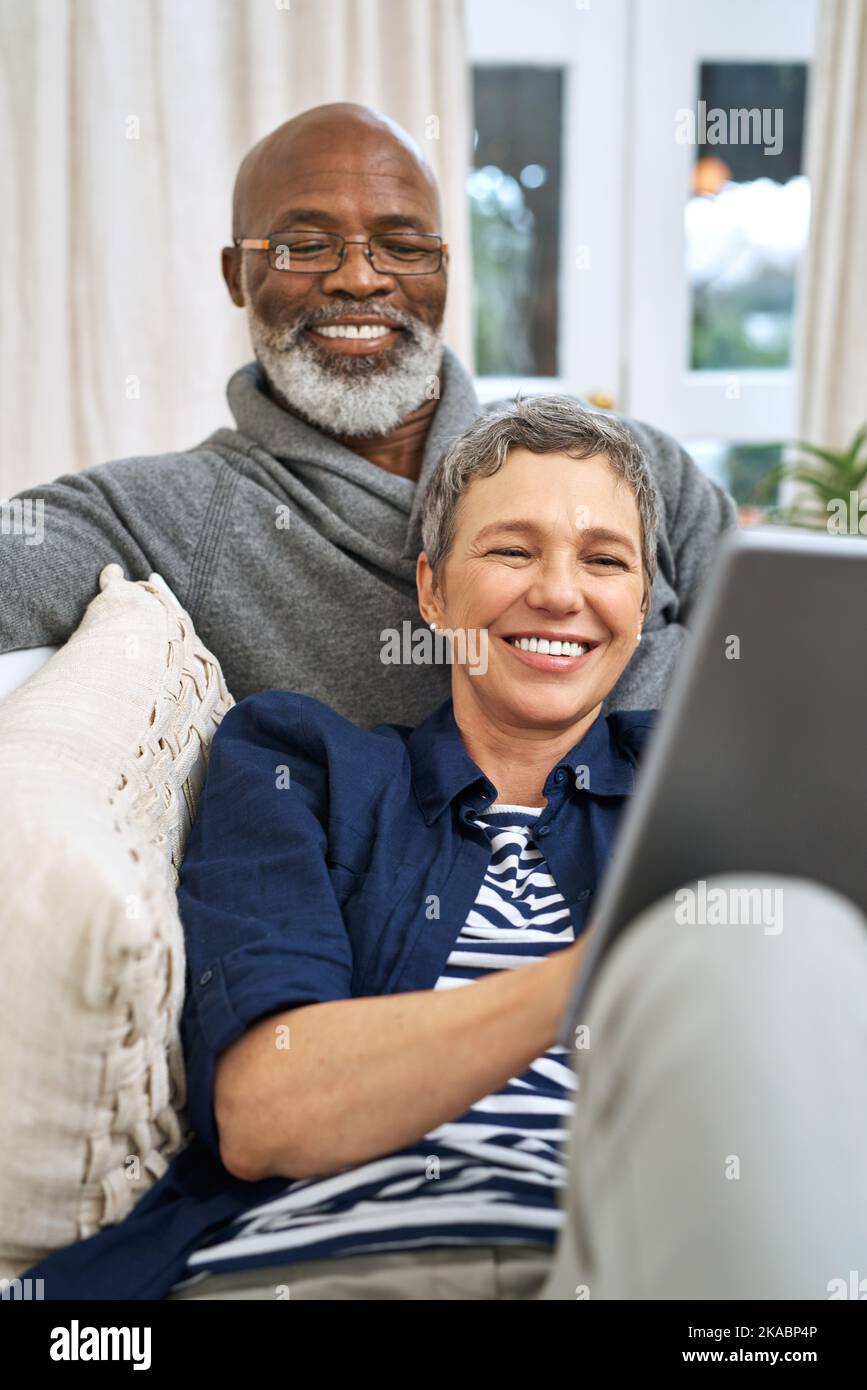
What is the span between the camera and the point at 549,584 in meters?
1.24

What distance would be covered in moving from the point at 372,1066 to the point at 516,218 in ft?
8.82

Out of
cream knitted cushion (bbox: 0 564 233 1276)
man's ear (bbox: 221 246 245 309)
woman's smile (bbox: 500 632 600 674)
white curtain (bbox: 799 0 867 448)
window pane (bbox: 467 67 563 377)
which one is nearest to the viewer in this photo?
cream knitted cushion (bbox: 0 564 233 1276)

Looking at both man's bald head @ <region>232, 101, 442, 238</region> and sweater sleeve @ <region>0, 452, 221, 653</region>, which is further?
man's bald head @ <region>232, 101, 442, 238</region>

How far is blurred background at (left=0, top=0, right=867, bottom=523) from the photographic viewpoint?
282cm

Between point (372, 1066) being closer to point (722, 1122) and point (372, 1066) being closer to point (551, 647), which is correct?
point (722, 1122)

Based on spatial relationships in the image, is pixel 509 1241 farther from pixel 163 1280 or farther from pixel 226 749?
pixel 226 749

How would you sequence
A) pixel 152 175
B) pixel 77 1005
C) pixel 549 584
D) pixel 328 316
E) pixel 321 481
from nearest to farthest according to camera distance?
1. pixel 77 1005
2. pixel 549 584
3. pixel 321 481
4. pixel 328 316
5. pixel 152 175

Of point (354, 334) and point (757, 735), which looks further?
point (354, 334)

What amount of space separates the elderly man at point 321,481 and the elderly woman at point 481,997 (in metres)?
0.23

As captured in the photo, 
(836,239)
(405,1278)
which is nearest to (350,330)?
(405,1278)

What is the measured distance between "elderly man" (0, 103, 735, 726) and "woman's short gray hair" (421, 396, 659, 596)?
26cm

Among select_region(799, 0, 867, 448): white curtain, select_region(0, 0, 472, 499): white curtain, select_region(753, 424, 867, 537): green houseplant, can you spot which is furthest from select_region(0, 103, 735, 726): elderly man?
select_region(799, 0, 867, 448): white curtain

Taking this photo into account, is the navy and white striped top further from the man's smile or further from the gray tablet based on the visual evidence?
the man's smile
